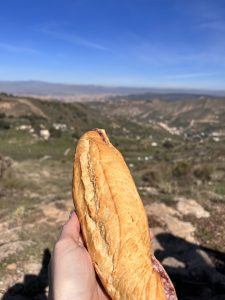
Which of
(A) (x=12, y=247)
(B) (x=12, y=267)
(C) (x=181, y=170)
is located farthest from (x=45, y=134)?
(B) (x=12, y=267)

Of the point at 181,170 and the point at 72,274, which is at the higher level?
the point at 72,274

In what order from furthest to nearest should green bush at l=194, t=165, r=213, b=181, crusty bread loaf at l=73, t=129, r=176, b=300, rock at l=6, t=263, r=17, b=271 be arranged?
green bush at l=194, t=165, r=213, b=181, rock at l=6, t=263, r=17, b=271, crusty bread loaf at l=73, t=129, r=176, b=300

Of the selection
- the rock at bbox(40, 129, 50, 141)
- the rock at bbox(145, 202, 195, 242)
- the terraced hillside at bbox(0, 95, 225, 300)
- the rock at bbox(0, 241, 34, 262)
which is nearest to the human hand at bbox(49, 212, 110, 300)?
the terraced hillside at bbox(0, 95, 225, 300)

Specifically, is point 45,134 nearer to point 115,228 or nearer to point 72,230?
point 72,230

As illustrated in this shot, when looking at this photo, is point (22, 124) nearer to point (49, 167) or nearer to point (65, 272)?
point (49, 167)

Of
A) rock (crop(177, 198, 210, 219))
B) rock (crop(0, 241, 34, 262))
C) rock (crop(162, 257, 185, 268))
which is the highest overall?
rock (crop(162, 257, 185, 268))

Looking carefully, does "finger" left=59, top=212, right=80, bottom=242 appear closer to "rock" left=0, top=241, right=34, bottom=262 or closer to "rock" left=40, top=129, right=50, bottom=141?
"rock" left=0, top=241, right=34, bottom=262
